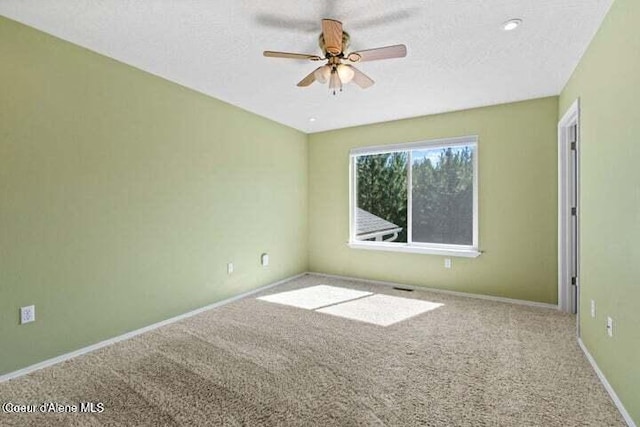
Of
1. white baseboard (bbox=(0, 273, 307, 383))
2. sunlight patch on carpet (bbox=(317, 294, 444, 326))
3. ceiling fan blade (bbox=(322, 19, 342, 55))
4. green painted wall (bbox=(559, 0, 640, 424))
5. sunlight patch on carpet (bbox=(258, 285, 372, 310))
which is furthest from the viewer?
sunlight patch on carpet (bbox=(258, 285, 372, 310))

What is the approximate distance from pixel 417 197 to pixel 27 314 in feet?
14.4

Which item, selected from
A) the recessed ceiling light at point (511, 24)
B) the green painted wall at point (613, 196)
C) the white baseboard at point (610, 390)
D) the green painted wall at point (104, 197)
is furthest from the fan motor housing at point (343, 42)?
the white baseboard at point (610, 390)

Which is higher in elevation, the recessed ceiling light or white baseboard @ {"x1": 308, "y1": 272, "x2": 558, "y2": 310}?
the recessed ceiling light

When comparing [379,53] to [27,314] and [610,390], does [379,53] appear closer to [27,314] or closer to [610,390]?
[610,390]

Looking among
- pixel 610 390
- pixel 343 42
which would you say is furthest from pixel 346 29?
pixel 610 390

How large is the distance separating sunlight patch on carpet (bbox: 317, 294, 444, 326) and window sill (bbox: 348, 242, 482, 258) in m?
0.76

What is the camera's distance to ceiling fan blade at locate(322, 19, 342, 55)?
1902 mm

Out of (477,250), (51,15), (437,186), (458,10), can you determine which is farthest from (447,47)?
(51,15)

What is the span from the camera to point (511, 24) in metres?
2.15

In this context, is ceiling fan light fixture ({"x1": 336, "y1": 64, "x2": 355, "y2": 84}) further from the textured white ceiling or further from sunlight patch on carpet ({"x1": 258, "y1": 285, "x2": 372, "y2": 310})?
sunlight patch on carpet ({"x1": 258, "y1": 285, "x2": 372, "y2": 310})

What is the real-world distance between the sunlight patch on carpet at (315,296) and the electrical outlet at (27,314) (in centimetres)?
222

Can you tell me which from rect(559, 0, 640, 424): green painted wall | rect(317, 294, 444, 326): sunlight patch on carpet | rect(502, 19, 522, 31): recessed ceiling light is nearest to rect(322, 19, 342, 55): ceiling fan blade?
rect(502, 19, 522, 31): recessed ceiling light

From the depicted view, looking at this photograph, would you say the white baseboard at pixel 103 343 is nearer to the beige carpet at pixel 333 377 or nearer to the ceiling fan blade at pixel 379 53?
the beige carpet at pixel 333 377

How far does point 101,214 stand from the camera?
2.63 meters
